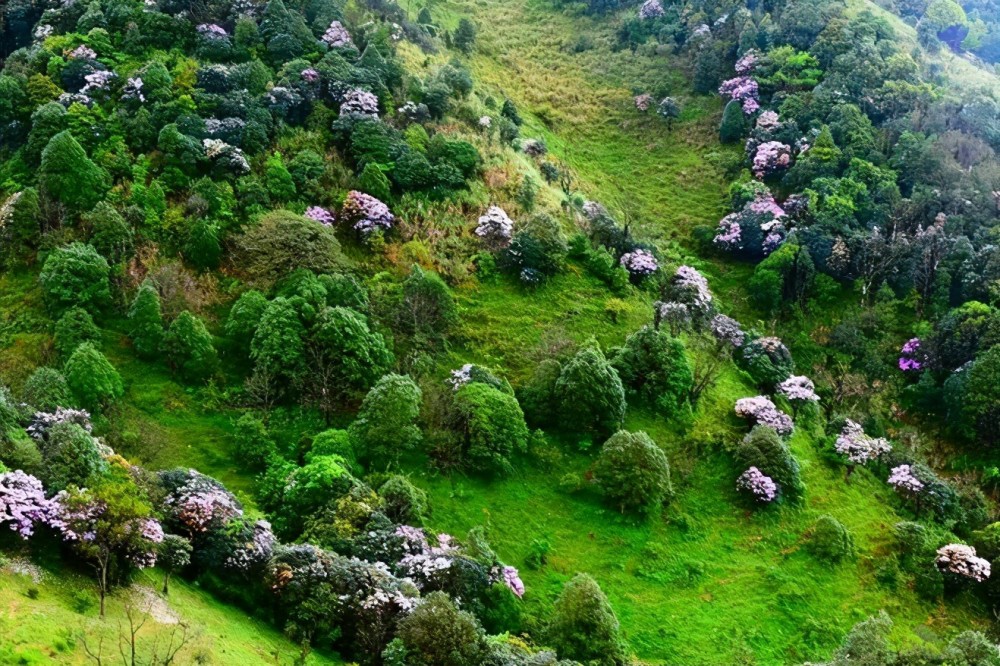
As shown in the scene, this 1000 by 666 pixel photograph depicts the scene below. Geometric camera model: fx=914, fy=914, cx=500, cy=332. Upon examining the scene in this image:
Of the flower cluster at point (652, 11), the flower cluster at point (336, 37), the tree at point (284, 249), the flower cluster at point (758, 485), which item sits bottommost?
the flower cluster at point (758, 485)

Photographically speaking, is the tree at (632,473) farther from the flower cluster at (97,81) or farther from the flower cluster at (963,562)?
the flower cluster at (97,81)

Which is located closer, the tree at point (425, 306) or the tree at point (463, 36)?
the tree at point (425, 306)

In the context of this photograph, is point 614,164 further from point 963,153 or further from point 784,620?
point 784,620

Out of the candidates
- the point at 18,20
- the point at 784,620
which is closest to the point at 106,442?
the point at 784,620

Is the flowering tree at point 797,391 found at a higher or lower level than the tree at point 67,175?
lower

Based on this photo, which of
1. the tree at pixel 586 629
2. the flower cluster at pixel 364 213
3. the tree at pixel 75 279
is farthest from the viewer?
the flower cluster at pixel 364 213

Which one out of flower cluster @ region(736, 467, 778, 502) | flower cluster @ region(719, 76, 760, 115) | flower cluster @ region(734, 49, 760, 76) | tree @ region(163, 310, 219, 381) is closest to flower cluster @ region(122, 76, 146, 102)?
tree @ region(163, 310, 219, 381)

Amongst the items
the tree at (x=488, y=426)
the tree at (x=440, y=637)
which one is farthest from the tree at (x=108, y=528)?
the tree at (x=488, y=426)

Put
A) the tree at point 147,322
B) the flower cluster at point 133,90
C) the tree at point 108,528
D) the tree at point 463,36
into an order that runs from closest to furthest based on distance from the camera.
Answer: the tree at point 108,528
the tree at point 147,322
the flower cluster at point 133,90
the tree at point 463,36
